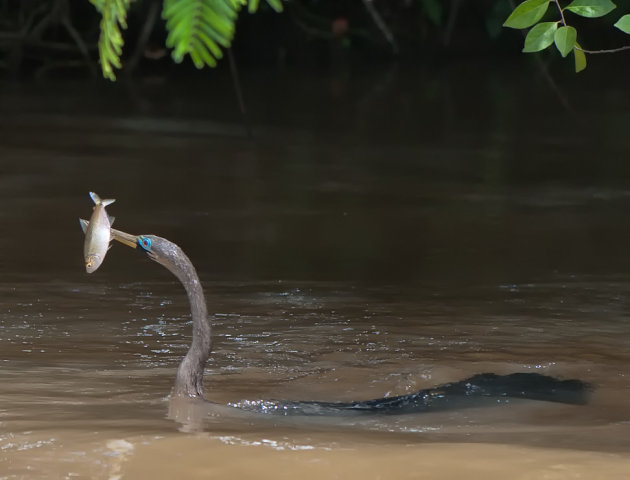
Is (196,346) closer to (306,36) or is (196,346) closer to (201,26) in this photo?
Result: (201,26)

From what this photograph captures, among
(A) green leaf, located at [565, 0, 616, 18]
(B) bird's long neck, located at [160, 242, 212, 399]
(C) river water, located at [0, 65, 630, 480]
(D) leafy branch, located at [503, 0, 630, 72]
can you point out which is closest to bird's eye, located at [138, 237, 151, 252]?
(B) bird's long neck, located at [160, 242, 212, 399]

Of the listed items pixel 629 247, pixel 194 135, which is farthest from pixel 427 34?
pixel 629 247

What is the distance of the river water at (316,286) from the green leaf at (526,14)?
97 centimetres

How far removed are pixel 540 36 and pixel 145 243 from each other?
1214mm

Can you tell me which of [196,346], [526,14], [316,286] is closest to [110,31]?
[526,14]

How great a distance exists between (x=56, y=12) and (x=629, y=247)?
7264mm

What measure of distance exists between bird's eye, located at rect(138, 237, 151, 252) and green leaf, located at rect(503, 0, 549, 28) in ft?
3.88

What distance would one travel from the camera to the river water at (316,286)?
312 centimetres

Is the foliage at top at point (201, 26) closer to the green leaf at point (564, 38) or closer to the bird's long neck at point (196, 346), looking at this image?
the green leaf at point (564, 38)

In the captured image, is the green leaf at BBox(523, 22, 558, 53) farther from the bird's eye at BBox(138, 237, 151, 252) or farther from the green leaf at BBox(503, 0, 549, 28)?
the bird's eye at BBox(138, 237, 151, 252)

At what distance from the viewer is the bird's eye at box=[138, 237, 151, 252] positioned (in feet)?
11.3

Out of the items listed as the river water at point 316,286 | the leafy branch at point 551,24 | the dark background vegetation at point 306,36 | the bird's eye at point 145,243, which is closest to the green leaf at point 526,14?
the leafy branch at point 551,24

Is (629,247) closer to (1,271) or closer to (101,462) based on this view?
(1,271)

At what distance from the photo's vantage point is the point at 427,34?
16656 millimetres
